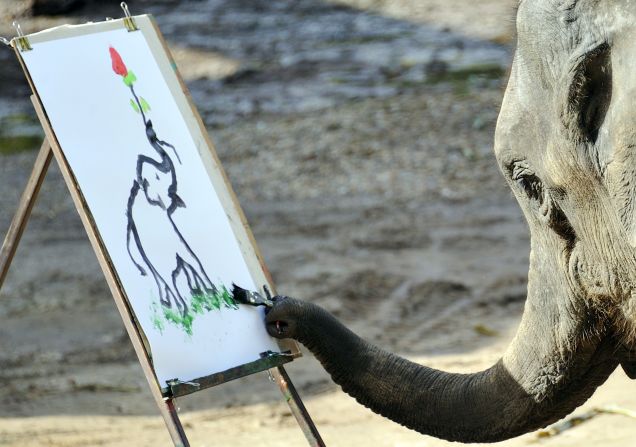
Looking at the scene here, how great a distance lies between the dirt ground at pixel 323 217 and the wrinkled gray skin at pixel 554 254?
263mm

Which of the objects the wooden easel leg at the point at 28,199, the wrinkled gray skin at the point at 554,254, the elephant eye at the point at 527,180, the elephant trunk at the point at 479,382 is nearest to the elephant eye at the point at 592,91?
the wrinkled gray skin at the point at 554,254

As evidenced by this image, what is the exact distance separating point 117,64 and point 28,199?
1.49ft

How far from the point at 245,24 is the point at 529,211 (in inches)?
292

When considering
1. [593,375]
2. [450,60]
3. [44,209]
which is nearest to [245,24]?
[450,60]

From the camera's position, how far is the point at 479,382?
103 inches

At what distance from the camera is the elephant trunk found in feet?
8.26

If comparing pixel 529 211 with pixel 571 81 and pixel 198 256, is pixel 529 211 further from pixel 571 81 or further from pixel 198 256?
pixel 198 256

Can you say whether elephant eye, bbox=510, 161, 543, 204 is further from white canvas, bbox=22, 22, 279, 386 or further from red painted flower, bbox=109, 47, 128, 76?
red painted flower, bbox=109, 47, 128, 76

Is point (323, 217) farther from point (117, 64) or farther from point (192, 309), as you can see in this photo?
point (192, 309)

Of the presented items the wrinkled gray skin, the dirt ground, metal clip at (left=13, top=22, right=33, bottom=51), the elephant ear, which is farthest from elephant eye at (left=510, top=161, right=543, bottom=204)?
metal clip at (left=13, top=22, right=33, bottom=51)

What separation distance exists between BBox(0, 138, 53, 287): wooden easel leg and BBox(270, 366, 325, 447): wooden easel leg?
752 millimetres

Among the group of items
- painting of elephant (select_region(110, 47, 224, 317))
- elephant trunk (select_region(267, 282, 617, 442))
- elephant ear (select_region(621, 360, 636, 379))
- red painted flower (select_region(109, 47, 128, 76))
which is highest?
red painted flower (select_region(109, 47, 128, 76))

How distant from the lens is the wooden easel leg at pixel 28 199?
9.64 feet

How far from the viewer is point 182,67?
909cm
